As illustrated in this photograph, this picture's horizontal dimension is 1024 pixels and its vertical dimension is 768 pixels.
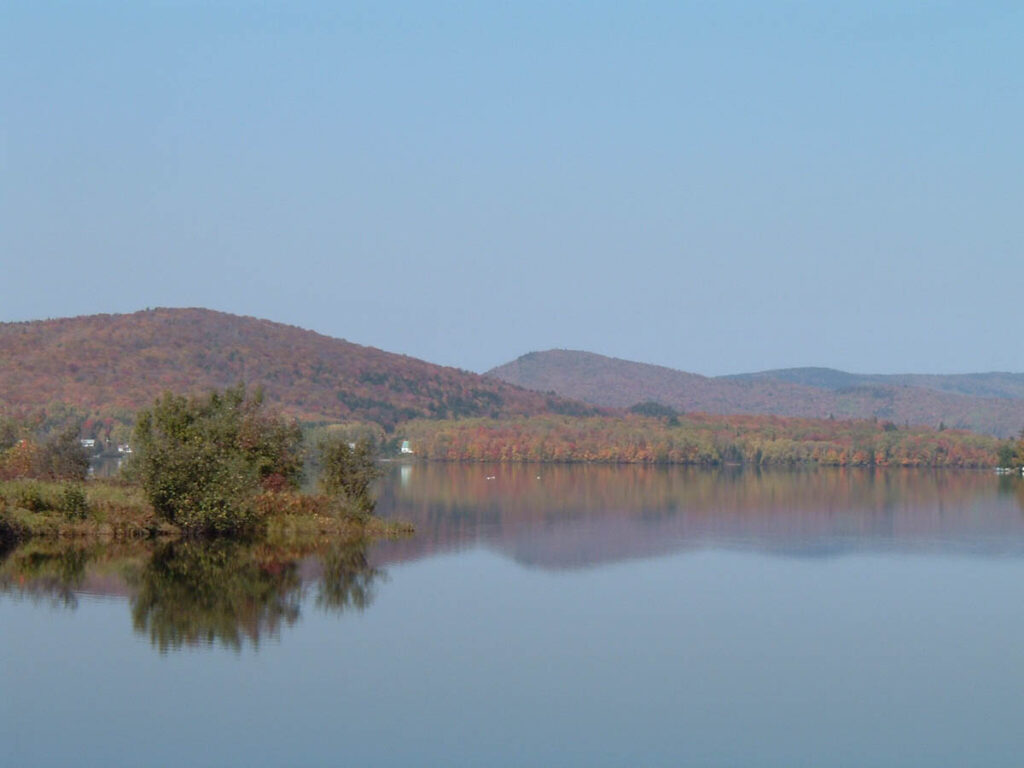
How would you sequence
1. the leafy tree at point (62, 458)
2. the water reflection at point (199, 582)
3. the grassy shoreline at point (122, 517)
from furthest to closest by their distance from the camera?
the leafy tree at point (62, 458)
the grassy shoreline at point (122, 517)
the water reflection at point (199, 582)

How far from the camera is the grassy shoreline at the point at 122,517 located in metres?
29.7

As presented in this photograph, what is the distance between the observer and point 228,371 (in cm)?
11656

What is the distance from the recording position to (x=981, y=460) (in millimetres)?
109438

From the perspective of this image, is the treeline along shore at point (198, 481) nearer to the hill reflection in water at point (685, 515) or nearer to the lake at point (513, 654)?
the lake at point (513, 654)

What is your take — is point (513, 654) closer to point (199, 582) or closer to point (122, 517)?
point (199, 582)

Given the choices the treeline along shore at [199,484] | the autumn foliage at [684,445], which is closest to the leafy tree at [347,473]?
the treeline along shore at [199,484]

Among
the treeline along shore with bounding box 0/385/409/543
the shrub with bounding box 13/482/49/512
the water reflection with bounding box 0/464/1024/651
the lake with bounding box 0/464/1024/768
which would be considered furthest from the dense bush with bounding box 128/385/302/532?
the shrub with bounding box 13/482/49/512

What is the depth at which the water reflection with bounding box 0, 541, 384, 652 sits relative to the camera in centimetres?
2112

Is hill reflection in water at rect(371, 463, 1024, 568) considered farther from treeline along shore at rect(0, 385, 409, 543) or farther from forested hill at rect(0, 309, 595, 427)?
forested hill at rect(0, 309, 595, 427)

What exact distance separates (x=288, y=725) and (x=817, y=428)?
114 m

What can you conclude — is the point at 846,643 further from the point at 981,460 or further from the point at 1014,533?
the point at 981,460

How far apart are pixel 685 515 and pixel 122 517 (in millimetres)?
22735

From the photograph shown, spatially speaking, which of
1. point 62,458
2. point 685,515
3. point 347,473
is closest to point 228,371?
point 685,515

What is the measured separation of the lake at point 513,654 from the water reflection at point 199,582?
0.28ft
